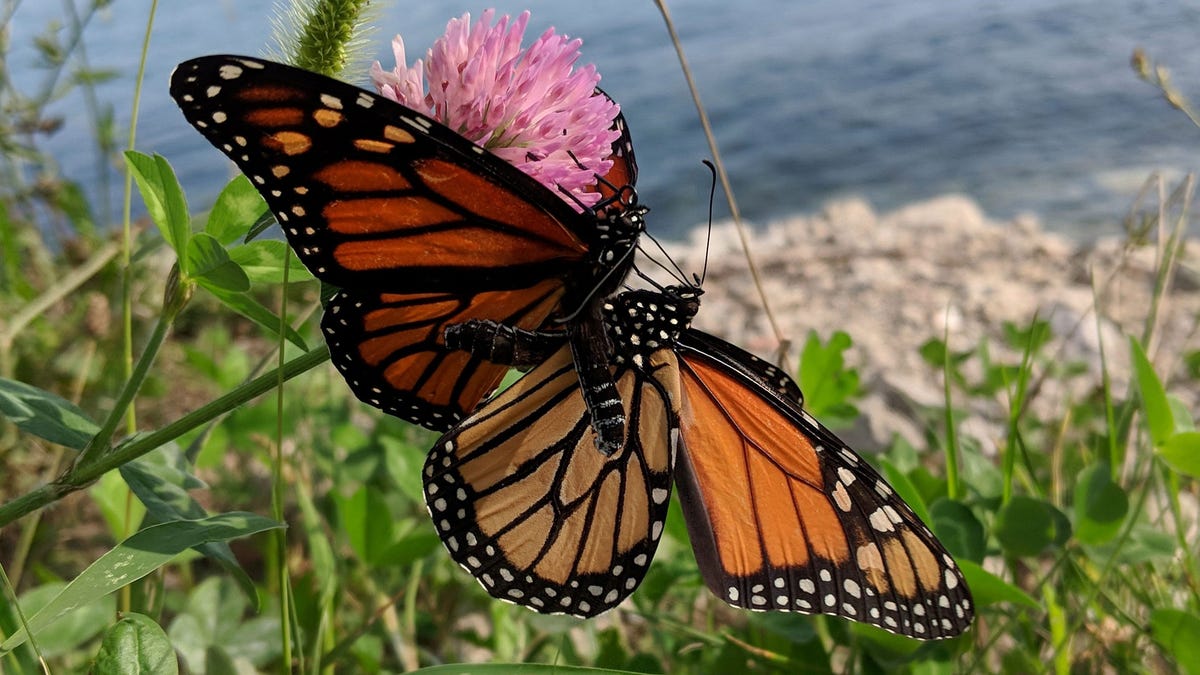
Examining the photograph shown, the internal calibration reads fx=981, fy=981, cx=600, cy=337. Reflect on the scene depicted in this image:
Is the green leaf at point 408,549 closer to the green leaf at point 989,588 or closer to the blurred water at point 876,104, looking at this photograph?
the green leaf at point 989,588

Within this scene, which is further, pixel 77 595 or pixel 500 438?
pixel 500 438

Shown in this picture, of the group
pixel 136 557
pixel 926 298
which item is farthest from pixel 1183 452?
pixel 926 298

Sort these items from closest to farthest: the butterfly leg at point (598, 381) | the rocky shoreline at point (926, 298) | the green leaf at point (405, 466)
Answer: the butterfly leg at point (598, 381), the green leaf at point (405, 466), the rocky shoreline at point (926, 298)

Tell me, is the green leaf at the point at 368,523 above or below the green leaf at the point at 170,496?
below

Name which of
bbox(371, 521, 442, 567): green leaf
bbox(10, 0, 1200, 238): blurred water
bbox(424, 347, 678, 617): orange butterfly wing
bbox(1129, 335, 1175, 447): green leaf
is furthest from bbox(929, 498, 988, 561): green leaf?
bbox(10, 0, 1200, 238): blurred water

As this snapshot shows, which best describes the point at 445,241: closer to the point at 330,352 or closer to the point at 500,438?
the point at 330,352

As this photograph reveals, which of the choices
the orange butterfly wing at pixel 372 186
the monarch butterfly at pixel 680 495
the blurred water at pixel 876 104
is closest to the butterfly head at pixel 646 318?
the monarch butterfly at pixel 680 495

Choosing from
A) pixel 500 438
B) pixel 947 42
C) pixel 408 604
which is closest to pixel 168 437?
pixel 500 438
